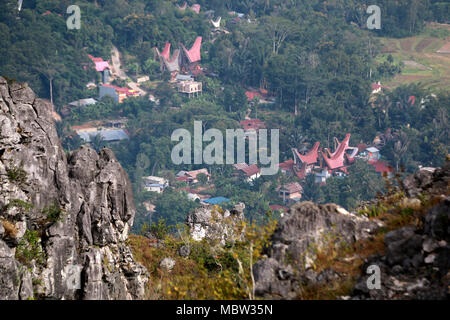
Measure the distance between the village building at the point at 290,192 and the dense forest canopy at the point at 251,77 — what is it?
0.63 m

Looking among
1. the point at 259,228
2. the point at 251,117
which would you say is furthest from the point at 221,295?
the point at 251,117

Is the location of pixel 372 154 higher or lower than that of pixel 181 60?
lower

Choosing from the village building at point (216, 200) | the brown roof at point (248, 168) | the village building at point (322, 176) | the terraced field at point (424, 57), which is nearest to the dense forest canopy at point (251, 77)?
the brown roof at point (248, 168)

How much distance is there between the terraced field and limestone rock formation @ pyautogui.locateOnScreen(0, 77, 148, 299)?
208 ft

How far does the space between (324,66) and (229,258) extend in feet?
221

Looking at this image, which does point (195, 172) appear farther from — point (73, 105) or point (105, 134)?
point (73, 105)

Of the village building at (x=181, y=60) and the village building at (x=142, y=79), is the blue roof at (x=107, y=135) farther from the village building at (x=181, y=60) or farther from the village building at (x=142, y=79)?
the village building at (x=181, y=60)

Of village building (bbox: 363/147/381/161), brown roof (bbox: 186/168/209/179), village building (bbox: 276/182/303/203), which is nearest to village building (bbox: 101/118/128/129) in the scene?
brown roof (bbox: 186/168/209/179)

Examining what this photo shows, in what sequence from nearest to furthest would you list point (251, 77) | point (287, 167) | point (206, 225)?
1. point (206, 225)
2. point (287, 167)
3. point (251, 77)

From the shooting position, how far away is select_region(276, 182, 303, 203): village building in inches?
2208

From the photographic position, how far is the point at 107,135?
6531 centimetres

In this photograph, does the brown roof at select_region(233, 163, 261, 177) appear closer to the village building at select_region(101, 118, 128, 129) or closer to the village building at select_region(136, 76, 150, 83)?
the village building at select_region(101, 118, 128, 129)

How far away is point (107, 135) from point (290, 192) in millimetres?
Result: 18614

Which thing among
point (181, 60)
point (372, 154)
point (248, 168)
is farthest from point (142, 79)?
point (372, 154)
